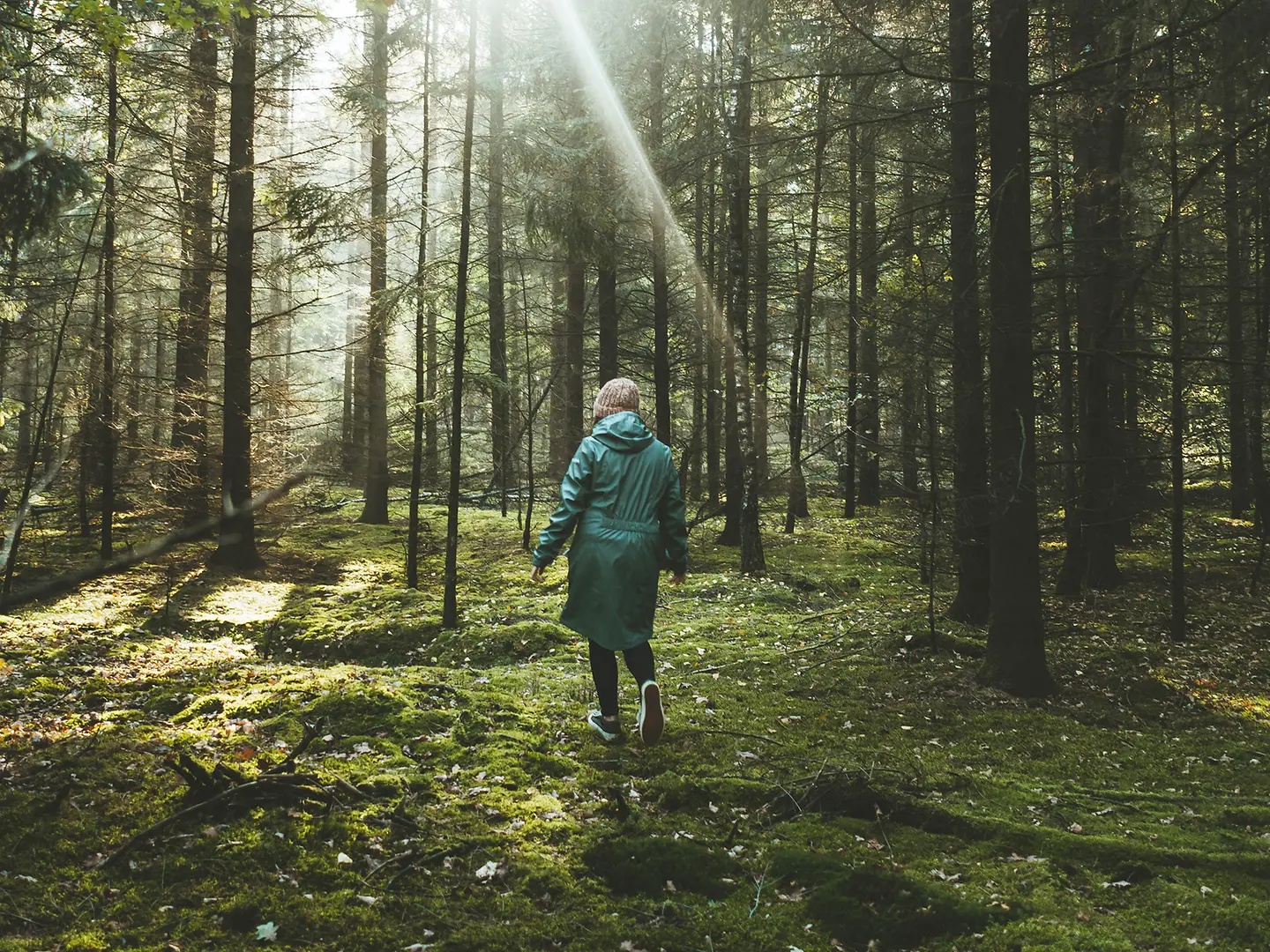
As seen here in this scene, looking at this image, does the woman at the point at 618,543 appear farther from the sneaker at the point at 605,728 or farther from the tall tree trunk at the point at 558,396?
the tall tree trunk at the point at 558,396

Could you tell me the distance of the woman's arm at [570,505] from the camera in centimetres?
475

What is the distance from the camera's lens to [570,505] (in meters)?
4.82

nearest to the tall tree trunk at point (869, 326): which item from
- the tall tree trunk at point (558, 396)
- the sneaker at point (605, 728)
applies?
the sneaker at point (605, 728)

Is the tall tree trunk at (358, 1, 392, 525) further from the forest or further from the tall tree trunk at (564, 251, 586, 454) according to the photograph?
the tall tree trunk at (564, 251, 586, 454)

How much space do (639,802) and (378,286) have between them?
15.2 m

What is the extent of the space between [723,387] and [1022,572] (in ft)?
44.7

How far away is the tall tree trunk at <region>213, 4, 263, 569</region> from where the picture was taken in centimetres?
1238

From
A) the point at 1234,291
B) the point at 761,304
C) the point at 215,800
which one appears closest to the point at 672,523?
the point at 215,800

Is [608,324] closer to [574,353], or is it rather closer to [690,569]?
Answer: [574,353]

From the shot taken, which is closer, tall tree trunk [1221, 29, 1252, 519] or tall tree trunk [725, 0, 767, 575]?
tall tree trunk [1221, 29, 1252, 519]

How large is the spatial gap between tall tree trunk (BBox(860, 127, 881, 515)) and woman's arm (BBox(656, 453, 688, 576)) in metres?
4.21

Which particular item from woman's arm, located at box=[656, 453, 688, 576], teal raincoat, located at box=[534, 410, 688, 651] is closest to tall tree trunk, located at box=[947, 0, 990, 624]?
woman's arm, located at box=[656, 453, 688, 576]

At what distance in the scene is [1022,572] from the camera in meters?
6.41

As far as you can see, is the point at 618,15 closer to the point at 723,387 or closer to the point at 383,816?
the point at 723,387
